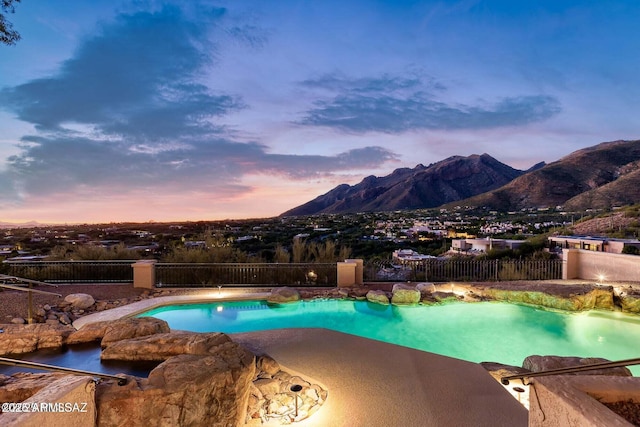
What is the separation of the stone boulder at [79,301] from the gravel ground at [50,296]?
0.40 meters

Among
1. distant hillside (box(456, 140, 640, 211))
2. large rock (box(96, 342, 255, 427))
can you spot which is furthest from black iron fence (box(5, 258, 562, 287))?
distant hillside (box(456, 140, 640, 211))

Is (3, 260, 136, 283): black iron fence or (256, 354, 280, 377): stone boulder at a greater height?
(3, 260, 136, 283): black iron fence

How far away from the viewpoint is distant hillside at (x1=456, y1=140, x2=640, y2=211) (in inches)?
1705

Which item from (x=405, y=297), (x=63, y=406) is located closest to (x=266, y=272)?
(x=405, y=297)

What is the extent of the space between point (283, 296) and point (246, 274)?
2649 mm

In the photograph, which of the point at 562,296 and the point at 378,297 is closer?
the point at 562,296

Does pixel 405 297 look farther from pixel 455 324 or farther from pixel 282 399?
pixel 282 399

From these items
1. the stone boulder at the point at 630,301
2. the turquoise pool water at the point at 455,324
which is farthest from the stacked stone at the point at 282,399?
the stone boulder at the point at 630,301

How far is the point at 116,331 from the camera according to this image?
5395 millimetres

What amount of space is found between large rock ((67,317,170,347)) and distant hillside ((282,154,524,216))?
208ft

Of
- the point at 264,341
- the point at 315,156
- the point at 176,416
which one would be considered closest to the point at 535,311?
the point at 264,341

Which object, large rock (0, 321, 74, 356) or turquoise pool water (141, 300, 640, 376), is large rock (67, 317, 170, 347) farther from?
turquoise pool water (141, 300, 640, 376)

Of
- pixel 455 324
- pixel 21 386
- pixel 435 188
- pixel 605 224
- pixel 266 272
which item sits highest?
pixel 435 188

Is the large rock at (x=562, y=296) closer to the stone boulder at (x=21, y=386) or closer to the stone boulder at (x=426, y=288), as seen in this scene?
the stone boulder at (x=426, y=288)
